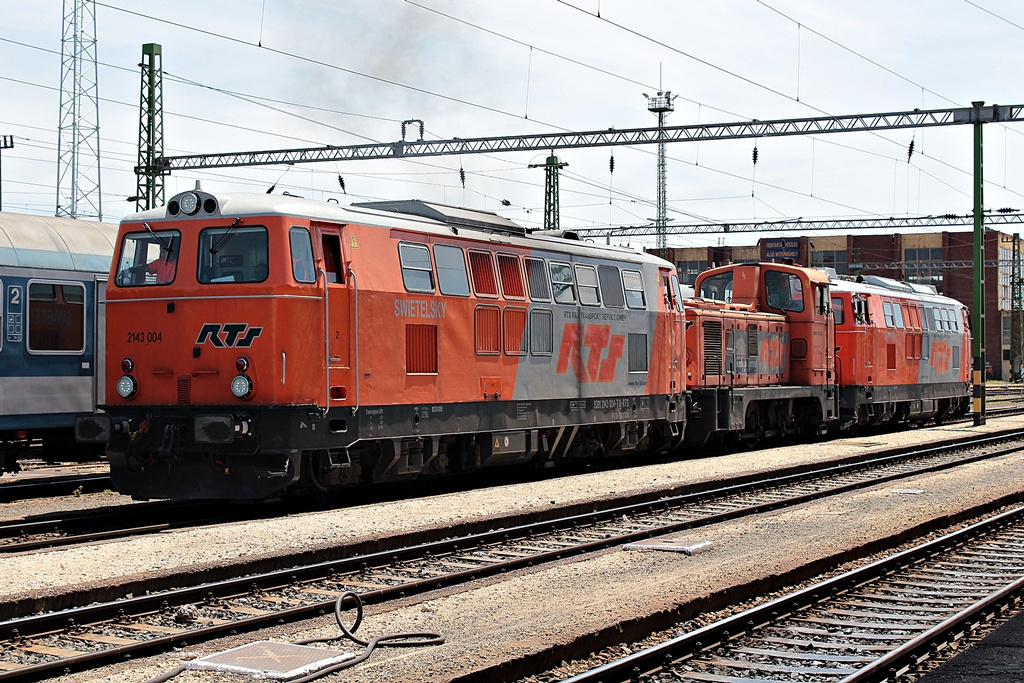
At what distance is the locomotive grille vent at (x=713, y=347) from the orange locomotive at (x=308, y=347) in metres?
7.16

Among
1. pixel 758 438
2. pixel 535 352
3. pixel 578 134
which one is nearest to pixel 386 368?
pixel 535 352

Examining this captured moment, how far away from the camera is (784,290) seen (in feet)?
90.7

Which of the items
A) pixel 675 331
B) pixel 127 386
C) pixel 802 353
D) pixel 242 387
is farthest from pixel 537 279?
pixel 802 353

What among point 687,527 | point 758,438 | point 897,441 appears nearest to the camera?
point 687,527

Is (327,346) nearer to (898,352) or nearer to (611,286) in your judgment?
(611,286)

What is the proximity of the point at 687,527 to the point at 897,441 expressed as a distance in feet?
52.0

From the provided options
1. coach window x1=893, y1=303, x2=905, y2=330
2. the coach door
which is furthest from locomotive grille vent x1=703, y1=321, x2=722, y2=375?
the coach door

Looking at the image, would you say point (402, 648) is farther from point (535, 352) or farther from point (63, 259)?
point (63, 259)

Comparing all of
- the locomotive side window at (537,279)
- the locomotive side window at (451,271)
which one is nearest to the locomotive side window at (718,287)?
the locomotive side window at (537,279)

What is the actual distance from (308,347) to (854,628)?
24.4 feet

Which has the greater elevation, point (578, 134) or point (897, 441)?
point (578, 134)

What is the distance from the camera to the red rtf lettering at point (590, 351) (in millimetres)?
18438

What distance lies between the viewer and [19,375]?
53.6 feet

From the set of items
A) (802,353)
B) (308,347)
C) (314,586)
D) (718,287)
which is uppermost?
(718,287)
